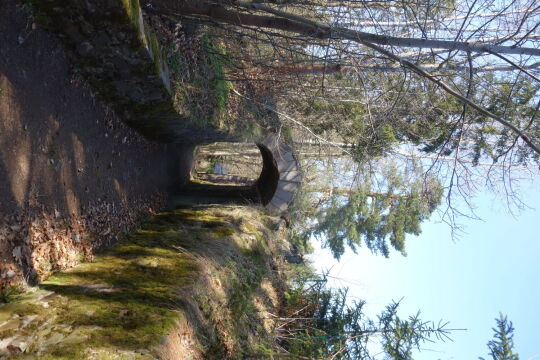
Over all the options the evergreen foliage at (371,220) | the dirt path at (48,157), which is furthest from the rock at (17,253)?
the evergreen foliage at (371,220)

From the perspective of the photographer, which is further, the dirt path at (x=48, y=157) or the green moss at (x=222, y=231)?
the green moss at (x=222, y=231)

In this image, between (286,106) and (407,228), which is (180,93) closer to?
(286,106)

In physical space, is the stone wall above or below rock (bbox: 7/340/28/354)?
above

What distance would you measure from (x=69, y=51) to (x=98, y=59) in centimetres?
31

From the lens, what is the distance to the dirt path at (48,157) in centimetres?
373

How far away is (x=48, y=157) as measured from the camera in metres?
4.43

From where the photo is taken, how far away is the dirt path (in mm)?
3734

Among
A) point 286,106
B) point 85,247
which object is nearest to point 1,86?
point 85,247

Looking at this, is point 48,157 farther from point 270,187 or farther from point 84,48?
point 270,187

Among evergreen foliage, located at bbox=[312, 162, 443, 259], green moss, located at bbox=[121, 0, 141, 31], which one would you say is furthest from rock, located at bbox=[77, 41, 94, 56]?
evergreen foliage, located at bbox=[312, 162, 443, 259]

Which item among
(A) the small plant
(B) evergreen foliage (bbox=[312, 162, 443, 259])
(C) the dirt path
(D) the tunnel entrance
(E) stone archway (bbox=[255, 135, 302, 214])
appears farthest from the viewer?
(B) evergreen foliage (bbox=[312, 162, 443, 259])

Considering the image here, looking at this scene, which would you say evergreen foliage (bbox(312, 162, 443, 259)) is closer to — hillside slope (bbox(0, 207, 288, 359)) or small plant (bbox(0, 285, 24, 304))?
hillside slope (bbox(0, 207, 288, 359))

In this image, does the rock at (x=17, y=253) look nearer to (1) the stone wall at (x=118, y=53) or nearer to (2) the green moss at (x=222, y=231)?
(1) the stone wall at (x=118, y=53)

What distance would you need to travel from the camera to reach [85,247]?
5270mm
